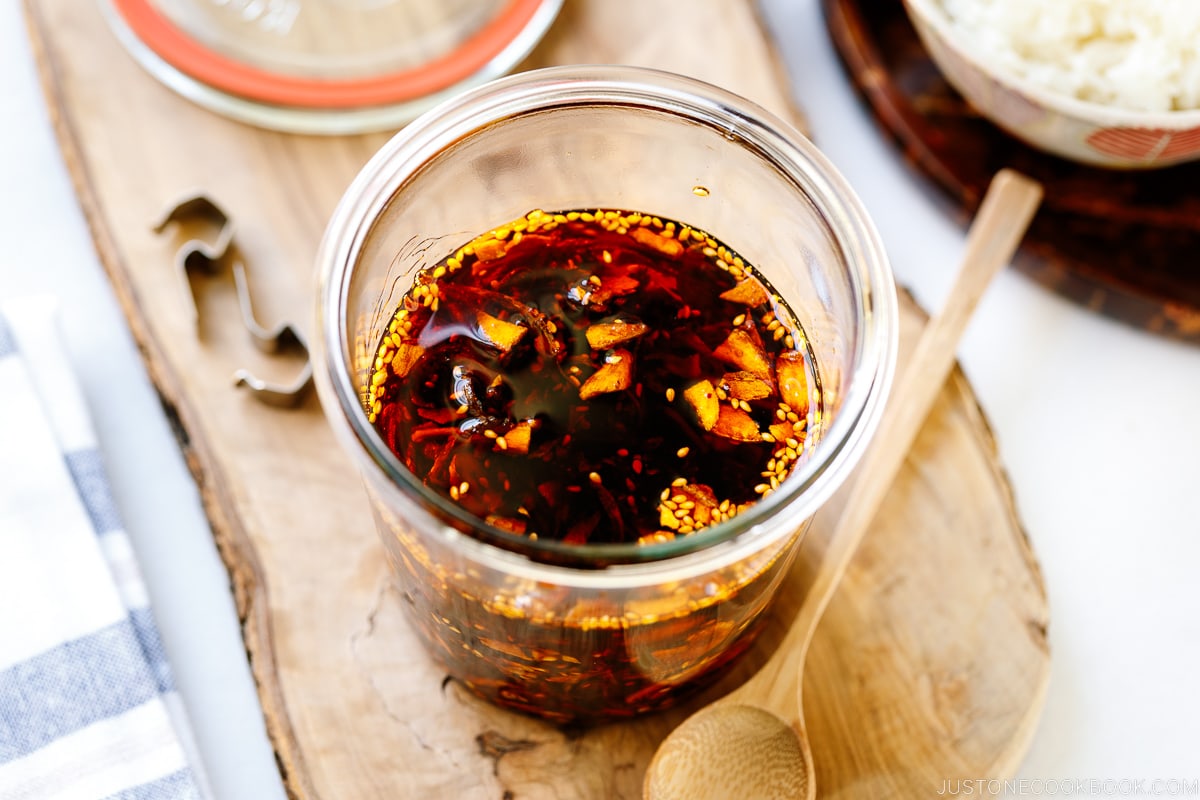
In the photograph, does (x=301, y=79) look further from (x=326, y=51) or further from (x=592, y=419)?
(x=592, y=419)

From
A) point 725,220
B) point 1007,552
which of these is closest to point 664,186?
point 725,220

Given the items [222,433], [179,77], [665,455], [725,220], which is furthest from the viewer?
[179,77]

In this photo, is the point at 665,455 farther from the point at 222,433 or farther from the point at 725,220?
the point at 222,433

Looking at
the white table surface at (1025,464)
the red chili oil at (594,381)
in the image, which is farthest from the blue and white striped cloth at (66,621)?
the red chili oil at (594,381)

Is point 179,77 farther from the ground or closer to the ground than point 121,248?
farther from the ground

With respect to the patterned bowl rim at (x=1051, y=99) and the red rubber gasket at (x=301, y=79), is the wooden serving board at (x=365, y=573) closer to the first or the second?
the red rubber gasket at (x=301, y=79)
